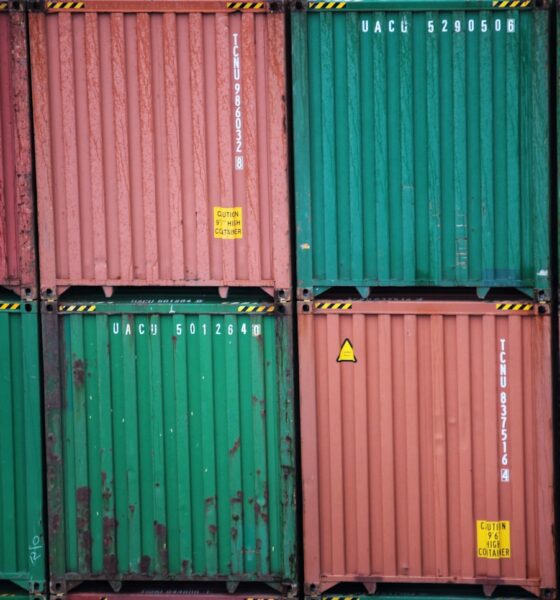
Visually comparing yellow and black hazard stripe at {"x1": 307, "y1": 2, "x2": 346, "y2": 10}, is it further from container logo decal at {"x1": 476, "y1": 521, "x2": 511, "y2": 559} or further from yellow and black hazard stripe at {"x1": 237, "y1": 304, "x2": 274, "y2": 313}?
container logo decal at {"x1": 476, "y1": 521, "x2": 511, "y2": 559}

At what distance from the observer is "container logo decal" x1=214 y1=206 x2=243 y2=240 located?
580 cm

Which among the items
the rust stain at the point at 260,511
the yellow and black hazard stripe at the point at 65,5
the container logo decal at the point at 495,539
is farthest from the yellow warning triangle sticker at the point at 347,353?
the yellow and black hazard stripe at the point at 65,5

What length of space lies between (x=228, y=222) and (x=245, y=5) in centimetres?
137

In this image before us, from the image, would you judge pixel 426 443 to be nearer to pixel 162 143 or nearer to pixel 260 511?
pixel 260 511

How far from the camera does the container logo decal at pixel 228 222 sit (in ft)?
Result: 19.0

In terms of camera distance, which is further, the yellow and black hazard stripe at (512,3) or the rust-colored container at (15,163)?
the rust-colored container at (15,163)

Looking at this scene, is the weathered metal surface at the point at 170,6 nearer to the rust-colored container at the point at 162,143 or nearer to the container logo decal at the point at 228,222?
the rust-colored container at the point at 162,143

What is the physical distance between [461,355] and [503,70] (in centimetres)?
Result: 182

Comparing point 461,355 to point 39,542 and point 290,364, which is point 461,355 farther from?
point 39,542

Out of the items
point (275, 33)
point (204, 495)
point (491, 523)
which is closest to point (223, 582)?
point (204, 495)

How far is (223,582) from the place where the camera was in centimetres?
598

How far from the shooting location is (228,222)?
5.80 meters

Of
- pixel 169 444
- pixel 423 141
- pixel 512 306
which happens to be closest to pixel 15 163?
pixel 169 444

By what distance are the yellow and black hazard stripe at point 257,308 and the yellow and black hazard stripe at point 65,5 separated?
85.2 inches
